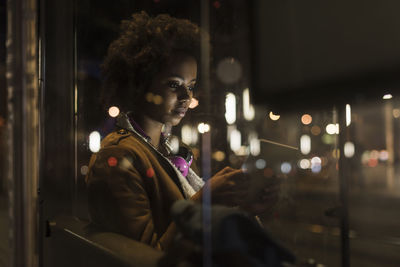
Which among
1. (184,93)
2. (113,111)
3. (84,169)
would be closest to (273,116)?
(184,93)

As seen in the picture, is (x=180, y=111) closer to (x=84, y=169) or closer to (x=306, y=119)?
(x=306, y=119)

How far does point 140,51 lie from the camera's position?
1440 mm

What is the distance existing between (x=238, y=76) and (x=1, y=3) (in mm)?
1476

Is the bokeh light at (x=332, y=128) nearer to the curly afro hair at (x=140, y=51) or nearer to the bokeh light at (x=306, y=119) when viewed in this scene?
the bokeh light at (x=306, y=119)

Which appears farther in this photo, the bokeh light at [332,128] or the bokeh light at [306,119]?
the bokeh light at [332,128]

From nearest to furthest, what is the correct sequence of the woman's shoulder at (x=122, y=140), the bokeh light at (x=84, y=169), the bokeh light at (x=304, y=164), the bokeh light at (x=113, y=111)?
the bokeh light at (x=304, y=164)
the woman's shoulder at (x=122, y=140)
the bokeh light at (x=113, y=111)
the bokeh light at (x=84, y=169)

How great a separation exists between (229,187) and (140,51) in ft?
2.25

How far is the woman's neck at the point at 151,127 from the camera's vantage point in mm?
1364

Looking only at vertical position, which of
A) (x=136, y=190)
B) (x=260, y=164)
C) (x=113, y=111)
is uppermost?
(x=113, y=111)

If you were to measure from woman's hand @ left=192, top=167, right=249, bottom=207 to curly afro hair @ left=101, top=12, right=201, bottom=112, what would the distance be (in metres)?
0.44

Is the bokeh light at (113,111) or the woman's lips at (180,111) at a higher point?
the bokeh light at (113,111)

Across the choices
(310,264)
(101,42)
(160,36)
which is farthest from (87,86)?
(310,264)

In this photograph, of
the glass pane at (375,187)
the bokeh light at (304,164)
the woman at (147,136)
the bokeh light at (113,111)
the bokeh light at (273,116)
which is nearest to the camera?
the bokeh light at (273,116)

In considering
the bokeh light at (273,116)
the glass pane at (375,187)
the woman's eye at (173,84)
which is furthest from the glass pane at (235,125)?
the glass pane at (375,187)
